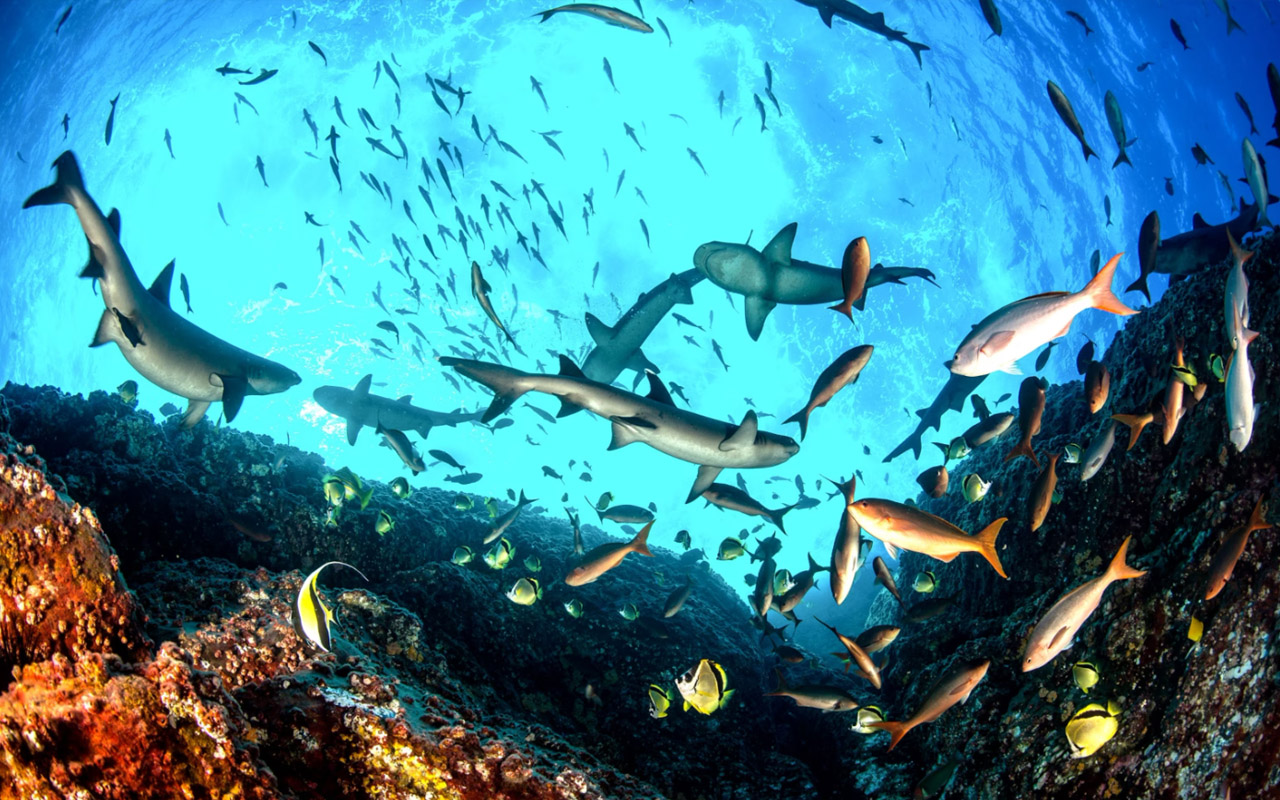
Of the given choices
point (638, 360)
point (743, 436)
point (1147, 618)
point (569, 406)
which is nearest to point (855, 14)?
point (743, 436)

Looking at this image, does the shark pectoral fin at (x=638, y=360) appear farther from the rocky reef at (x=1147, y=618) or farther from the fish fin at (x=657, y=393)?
the rocky reef at (x=1147, y=618)

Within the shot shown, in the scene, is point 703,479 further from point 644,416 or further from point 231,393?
point 231,393

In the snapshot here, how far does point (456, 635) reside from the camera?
5.79 m

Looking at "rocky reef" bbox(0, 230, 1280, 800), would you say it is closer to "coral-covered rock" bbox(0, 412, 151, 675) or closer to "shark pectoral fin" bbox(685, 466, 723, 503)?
"coral-covered rock" bbox(0, 412, 151, 675)

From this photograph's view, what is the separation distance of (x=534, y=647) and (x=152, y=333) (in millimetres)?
5368

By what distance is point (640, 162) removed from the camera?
38844 mm

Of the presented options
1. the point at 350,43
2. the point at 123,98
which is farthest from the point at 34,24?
the point at 350,43

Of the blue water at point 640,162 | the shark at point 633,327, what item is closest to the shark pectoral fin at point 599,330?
the shark at point 633,327

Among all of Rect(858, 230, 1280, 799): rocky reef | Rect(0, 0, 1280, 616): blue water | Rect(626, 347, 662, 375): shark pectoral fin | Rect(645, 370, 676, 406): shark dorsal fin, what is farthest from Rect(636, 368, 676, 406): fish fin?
Rect(0, 0, 1280, 616): blue water

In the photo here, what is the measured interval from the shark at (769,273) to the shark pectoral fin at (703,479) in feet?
6.36

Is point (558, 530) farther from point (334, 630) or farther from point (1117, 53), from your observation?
point (1117, 53)

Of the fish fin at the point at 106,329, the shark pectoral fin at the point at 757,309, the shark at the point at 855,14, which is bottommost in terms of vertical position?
the shark pectoral fin at the point at 757,309

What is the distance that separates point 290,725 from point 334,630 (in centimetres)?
149

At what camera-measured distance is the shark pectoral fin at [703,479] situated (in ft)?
16.2
